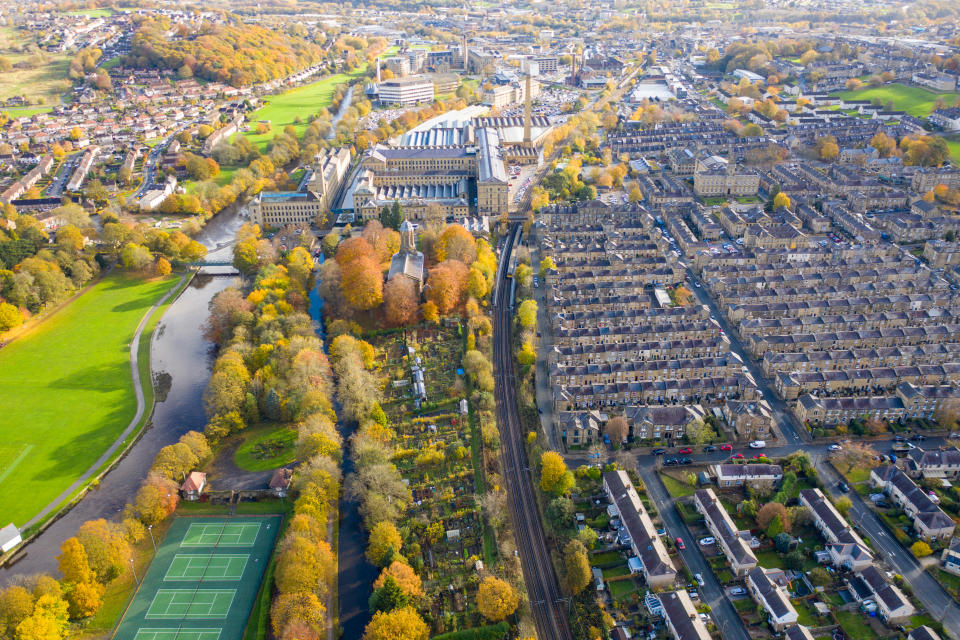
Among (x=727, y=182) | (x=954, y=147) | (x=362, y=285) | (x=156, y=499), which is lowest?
(x=156, y=499)

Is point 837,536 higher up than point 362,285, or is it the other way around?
point 362,285

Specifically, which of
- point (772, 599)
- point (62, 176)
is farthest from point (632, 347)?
point (62, 176)

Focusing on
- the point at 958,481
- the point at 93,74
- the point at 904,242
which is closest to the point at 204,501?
the point at 958,481

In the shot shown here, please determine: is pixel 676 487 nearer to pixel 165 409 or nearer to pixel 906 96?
pixel 165 409

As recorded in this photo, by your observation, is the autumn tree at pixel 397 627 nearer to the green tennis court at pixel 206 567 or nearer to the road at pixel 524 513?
the road at pixel 524 513

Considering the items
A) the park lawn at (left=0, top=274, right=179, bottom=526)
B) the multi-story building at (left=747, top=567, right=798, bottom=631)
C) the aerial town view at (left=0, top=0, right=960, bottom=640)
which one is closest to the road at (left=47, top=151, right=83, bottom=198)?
the aerial town view at (left=0, top=0, right=960, bottom=640)

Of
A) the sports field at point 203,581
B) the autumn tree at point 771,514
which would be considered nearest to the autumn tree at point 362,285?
the sports field at point 203,581

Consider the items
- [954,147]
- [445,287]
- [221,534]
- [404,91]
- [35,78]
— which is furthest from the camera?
[35,78]
